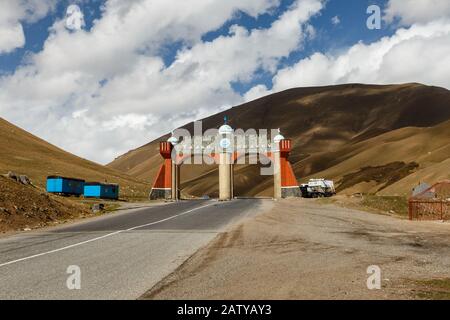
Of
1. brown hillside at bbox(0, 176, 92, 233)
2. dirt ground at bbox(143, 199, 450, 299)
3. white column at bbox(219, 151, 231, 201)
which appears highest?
white column at bbox(219, 151, 231, 201)

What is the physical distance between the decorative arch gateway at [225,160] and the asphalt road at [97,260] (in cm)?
5105

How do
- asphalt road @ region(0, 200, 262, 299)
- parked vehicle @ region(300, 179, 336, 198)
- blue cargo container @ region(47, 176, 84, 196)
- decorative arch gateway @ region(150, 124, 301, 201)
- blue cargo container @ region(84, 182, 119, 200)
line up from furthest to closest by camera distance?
parked vehicle @ region(300, 179, 336, 198) → decorative arch gateway @ region(150, 124, 301, 201) → blue cargo container @ region(84, 182, 119, 200) → blue cargo container @ region(47, 176, 84, 196) → asphalt road @ region(0, 200, 262, 299)

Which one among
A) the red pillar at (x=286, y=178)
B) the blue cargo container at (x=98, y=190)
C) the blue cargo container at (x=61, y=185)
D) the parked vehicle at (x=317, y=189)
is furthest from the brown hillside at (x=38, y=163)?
the parked vehicle at (x=317, y=189)

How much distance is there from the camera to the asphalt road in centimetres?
954

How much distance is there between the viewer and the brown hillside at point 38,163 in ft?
275

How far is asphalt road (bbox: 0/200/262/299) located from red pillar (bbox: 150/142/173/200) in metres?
52.3

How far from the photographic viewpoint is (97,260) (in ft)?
43.9

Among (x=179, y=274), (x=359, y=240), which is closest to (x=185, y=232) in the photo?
(x=359, y=240)

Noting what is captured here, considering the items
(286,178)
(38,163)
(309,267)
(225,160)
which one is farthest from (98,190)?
(309,267)

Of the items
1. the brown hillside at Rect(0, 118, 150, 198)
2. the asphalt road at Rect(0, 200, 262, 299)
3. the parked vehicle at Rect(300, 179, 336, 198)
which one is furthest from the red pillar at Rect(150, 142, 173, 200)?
the asphalt road at Rect(0, 200, 262, 299)

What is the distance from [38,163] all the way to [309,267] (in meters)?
89.9

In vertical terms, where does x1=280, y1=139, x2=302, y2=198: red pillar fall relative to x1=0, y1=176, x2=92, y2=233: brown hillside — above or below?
above

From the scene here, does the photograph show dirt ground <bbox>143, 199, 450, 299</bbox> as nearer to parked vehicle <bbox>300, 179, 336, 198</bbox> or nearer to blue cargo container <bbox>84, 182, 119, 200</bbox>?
blue cargo container <bbox>84, 182, 119, 200</bbox>

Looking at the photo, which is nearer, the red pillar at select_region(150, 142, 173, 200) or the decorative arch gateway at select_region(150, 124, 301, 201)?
the decorative arch gateway at select_region(150, 124, 301, 201)
